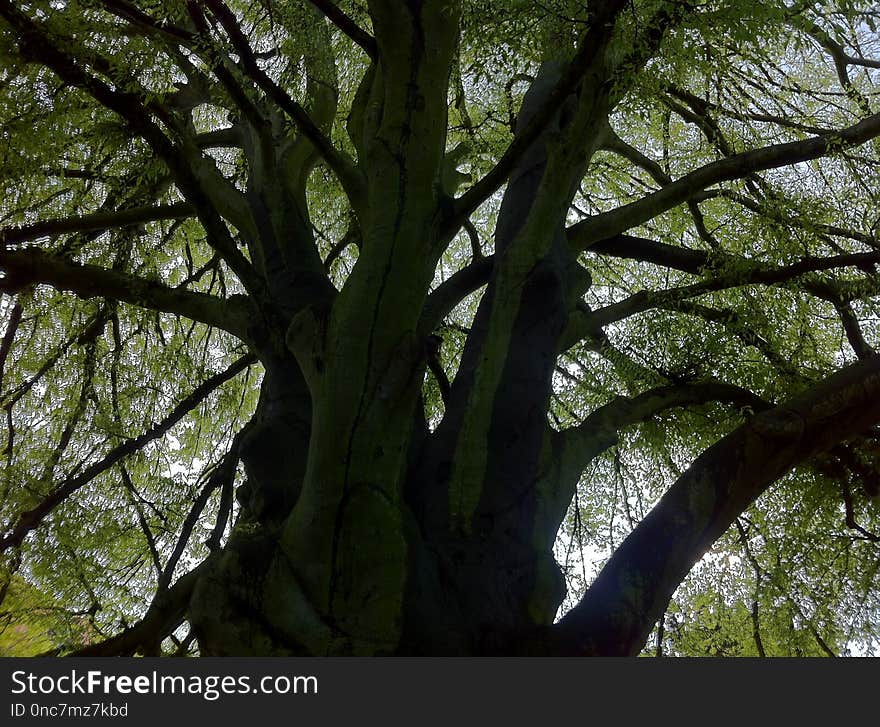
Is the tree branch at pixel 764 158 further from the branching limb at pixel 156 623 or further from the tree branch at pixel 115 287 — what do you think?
the branching limb at pixel 156 623

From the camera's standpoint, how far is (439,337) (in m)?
2.28

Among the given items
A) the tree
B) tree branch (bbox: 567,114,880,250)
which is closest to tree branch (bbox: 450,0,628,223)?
the tree

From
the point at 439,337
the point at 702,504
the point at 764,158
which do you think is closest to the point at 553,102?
the point at 439,337

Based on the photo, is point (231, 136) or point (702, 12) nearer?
point (702, 12)

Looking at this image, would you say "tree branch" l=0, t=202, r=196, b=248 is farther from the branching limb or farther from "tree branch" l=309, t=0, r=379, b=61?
the branching limb

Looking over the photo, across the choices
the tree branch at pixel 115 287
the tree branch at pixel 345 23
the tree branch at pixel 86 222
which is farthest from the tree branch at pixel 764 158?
the tree branch at pixel 86 222

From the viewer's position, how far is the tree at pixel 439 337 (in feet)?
7.18

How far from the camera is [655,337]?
3551mm

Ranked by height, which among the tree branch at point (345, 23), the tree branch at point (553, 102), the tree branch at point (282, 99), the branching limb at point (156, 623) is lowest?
the branching limb at point (156, 623)

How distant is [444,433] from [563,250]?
0.92 metres

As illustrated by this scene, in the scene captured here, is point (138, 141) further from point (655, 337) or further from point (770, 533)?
point (770, 533)

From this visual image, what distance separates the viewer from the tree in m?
2.19

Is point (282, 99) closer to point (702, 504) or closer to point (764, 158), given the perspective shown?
point (764, 158)
